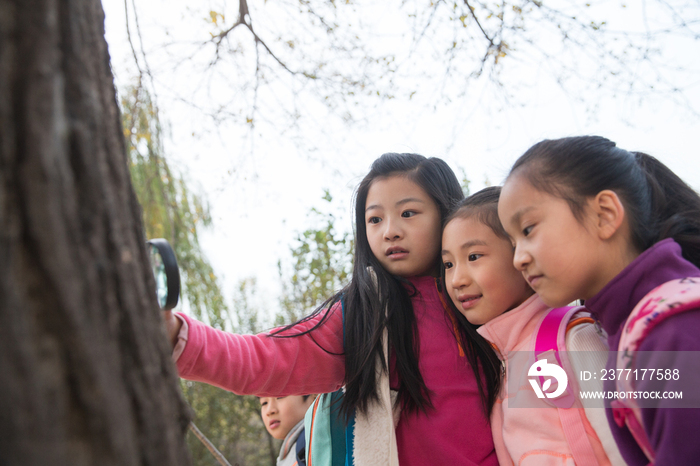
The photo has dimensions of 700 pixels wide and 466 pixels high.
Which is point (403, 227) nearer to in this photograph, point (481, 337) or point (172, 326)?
point (481, 337)

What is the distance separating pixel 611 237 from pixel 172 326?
3.87 ft

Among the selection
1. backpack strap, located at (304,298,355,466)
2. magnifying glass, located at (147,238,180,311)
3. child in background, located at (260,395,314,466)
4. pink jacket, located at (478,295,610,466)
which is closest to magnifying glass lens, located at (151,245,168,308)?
magnifying glass, located at (147,238,180,311)

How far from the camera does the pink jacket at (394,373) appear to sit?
1.32 meters

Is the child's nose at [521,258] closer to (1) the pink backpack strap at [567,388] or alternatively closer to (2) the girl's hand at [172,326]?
(1) the pink backpack strap at [567,388]

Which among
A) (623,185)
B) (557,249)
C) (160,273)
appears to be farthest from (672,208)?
(160,273)

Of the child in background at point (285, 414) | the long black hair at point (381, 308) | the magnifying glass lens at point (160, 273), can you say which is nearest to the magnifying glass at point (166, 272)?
the magnifying glass lens at point (160, 273)

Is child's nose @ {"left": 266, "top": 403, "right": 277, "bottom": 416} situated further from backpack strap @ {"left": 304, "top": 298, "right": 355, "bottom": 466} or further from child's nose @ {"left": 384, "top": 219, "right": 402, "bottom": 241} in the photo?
child's nose @ {"left": 384, "top": 219, "right": 402, "bottom": 241}

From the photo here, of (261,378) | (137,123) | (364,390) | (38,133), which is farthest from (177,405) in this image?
(137,123)

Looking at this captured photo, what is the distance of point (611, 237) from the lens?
1185 millimetres

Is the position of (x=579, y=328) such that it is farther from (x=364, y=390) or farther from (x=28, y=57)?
(x=28, y=57)

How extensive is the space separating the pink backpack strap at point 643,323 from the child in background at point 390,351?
52 centimetres

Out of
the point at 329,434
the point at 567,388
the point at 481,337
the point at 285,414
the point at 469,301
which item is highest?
the point at 469,301

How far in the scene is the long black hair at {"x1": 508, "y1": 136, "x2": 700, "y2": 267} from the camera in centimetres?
121

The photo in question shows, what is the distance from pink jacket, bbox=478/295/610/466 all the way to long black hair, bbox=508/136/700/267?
42 cm
